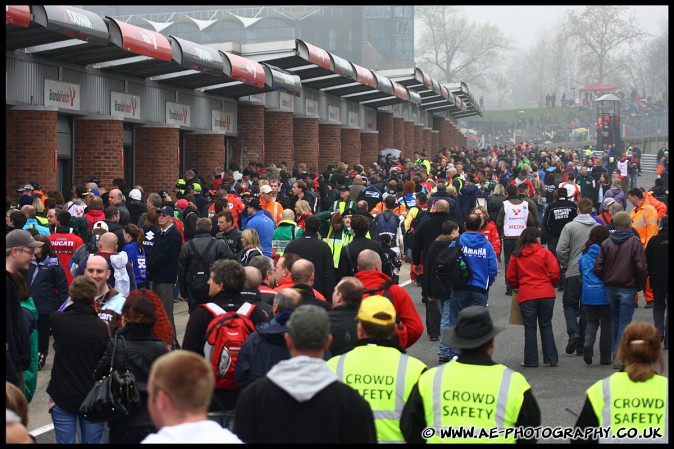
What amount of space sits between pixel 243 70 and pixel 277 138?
711cm

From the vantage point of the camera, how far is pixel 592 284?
12.1 meters

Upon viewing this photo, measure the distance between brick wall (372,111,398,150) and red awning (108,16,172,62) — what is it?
23870 mm

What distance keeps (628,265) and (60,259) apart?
6141mm

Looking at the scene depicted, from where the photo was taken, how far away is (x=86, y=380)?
293 inches

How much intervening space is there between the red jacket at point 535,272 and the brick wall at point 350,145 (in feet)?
85.5

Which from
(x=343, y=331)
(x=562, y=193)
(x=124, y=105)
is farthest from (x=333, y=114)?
(x=343, y=331)

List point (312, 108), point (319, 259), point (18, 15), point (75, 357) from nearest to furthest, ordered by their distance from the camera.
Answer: point (75, 357) < point (319, 259) < point (18, 15) < point (312, 108)

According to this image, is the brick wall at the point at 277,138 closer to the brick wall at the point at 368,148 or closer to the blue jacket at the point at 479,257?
the brick wall at the point at 368,148

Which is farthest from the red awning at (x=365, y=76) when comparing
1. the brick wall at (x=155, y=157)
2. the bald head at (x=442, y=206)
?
the bald head at (x=442, y=206)

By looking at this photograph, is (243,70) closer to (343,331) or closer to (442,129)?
(343,331)

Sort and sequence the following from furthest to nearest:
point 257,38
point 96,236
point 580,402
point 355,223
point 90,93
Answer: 1. point 257,38
2. point 90,93
3. point 96,236
4. point 355,223
5. point 580,402

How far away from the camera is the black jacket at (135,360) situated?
700 centimetres

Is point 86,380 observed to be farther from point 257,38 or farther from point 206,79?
point 257,38

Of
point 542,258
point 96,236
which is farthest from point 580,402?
point 96,236
